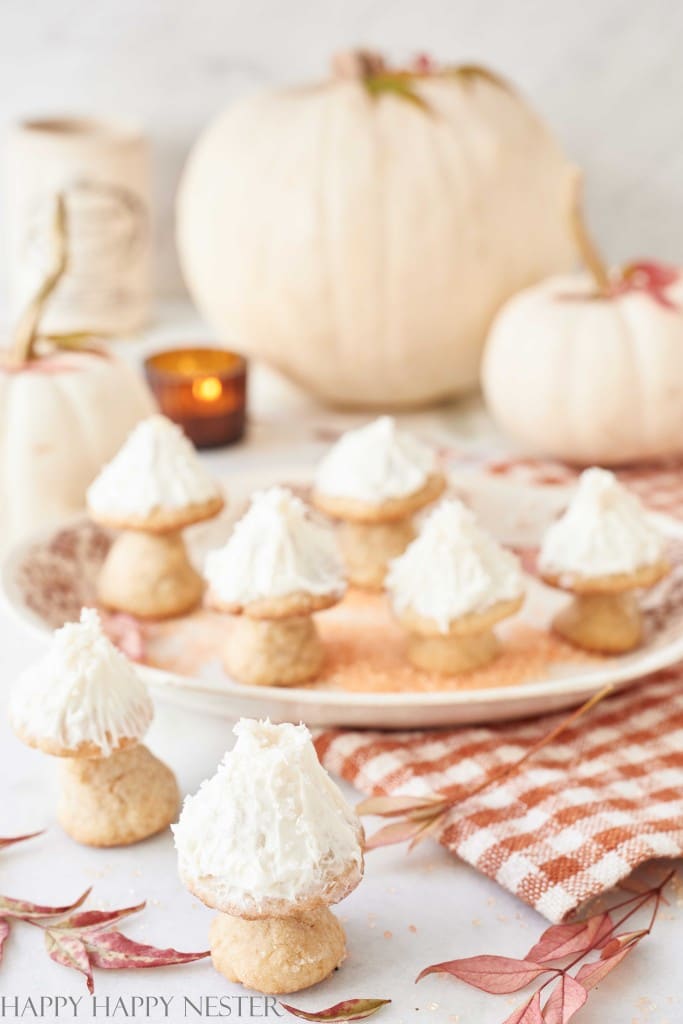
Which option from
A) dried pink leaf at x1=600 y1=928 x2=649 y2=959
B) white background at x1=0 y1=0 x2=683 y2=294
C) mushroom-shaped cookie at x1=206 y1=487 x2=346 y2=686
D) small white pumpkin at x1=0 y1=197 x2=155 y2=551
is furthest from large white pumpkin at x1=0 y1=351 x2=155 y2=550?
white background at x1=0 y1=0 x2=683 y2=294

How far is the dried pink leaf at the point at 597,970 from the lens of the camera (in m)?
0.91

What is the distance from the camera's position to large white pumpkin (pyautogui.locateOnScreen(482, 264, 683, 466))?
5.83ft

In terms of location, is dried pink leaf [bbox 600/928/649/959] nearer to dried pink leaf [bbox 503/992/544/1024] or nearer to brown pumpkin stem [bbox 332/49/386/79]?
dried pink leaf [bbox 503/992/544/1024]

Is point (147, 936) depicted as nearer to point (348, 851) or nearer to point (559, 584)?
point (348, 851)

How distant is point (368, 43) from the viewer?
2422mm

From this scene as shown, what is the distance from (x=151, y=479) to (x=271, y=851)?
1.75 feet

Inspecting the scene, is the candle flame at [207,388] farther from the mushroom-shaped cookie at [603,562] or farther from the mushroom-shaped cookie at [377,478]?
the mushroom-shaped cookie at [603,562]

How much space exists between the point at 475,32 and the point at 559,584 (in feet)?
4.61

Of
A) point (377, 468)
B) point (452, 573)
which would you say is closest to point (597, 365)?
point (377, 468)

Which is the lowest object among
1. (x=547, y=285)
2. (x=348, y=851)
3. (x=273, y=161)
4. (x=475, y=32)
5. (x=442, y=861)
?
(x=442, y=861)

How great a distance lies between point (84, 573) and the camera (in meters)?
1.44

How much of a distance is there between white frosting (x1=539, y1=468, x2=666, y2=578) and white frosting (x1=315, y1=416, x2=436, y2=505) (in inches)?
6.4

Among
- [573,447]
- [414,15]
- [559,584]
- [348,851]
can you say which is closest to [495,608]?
[559,584]

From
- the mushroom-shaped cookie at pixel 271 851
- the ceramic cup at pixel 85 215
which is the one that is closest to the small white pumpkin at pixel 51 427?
the ceramic cup at pixel 85 215
